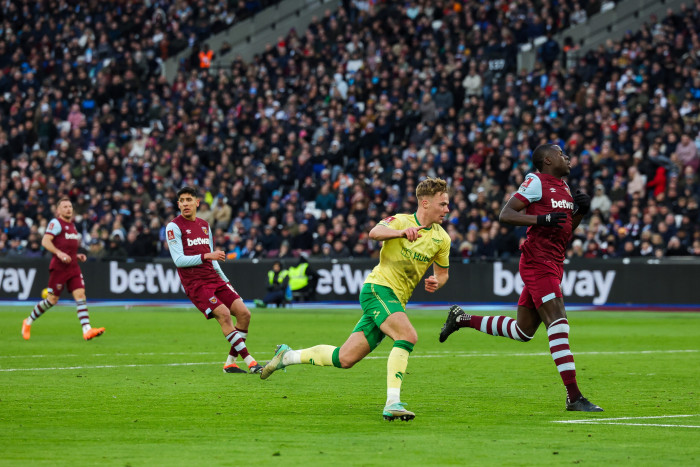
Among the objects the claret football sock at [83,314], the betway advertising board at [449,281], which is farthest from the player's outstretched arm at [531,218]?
the betway advertising board at [449,281]

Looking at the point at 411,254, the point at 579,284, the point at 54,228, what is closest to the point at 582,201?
the point at 411,254

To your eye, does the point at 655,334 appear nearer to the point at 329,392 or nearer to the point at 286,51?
the point at 329,392

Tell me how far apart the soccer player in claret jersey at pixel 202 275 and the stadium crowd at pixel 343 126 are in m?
16.6

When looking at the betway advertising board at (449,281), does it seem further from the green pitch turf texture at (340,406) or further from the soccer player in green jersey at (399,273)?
the soccer player in green jersey at (399,273)

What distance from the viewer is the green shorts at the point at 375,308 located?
10.3 metres

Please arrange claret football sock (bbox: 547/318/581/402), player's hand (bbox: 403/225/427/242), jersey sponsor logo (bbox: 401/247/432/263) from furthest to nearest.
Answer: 1. claret football sock (bbox: 547/318/581/402)
2. jersey sponsor logo (bbox: 401/247/432/263)
3. player's hand (bbox: 403/225/427/242)

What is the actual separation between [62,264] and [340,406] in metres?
11.5

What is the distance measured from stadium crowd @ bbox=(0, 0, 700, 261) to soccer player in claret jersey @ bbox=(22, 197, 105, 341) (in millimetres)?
12684

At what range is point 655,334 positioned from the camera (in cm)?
2183

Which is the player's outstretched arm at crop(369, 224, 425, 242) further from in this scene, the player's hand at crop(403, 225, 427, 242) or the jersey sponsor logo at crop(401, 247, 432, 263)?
the jersey sponsor logo at crop(401, 247, 432, 263)

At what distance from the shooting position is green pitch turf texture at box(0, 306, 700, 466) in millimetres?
8172

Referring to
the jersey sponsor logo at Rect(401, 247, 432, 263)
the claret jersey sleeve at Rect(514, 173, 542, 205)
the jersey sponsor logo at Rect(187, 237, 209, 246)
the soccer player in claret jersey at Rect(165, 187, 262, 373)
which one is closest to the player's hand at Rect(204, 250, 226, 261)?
the soccer player in claret jersey at Rect(165, 187, 262, 373)

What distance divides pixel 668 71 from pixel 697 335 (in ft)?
43.0

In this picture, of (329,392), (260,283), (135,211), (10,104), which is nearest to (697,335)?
(329,392)
